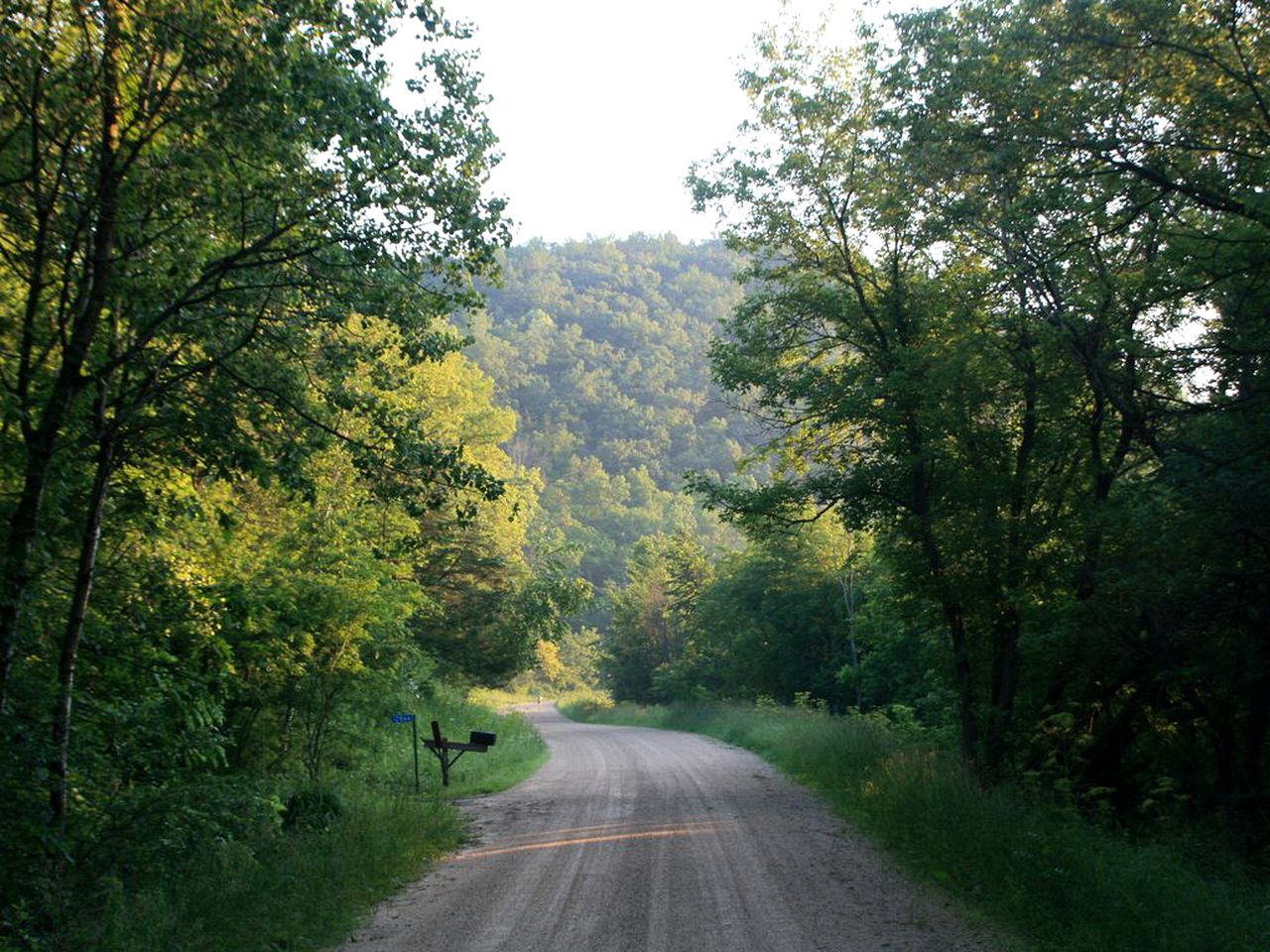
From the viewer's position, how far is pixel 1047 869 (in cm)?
849

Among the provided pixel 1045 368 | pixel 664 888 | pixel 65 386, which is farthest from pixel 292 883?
pixel 1045 368

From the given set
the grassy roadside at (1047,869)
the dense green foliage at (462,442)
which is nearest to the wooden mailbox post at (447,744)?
the dense green foliage at (462,442)

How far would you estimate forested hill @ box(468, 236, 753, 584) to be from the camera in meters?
115

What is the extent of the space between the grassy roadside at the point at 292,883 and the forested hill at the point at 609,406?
94.5 meters

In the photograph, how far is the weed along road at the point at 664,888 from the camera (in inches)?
303

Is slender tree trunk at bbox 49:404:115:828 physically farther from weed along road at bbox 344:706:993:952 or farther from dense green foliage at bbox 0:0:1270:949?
weed along road at bbox 344:706:993:952

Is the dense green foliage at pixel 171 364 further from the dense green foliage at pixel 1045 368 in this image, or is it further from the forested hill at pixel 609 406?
the forested hill at pixel 609 406

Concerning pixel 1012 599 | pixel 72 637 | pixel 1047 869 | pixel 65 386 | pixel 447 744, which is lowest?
pixel 1047 869

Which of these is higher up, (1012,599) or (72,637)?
(1012,599)

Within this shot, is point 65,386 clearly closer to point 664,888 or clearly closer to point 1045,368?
point 664,888

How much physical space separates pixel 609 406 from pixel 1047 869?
115919 millimetres

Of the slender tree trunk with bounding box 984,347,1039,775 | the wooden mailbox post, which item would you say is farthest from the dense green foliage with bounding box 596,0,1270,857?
the wooden mailbox post

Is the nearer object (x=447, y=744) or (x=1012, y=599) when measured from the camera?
(x=1012, y=599)

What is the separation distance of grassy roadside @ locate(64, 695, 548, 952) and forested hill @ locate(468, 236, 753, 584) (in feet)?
310
